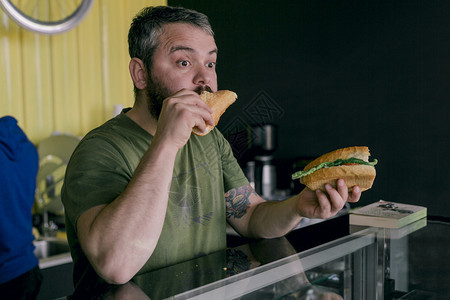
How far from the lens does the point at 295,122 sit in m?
2.80

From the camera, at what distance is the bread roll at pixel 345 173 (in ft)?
3.39

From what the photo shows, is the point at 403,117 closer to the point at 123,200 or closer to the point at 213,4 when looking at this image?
the point at 213,4

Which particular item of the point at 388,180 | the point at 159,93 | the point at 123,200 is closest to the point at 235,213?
the point at 159,93

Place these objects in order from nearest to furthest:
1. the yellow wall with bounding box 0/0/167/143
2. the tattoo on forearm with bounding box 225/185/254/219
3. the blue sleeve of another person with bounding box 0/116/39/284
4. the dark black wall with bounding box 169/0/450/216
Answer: the tattoo on forearm with bounding box 225/185/254/219, the blue sleeve of another person with bounding box 0/116/39/284, the dark black wall with bounding box 169/0/450/216, the yellow wall with bounding box 0/0/167/143

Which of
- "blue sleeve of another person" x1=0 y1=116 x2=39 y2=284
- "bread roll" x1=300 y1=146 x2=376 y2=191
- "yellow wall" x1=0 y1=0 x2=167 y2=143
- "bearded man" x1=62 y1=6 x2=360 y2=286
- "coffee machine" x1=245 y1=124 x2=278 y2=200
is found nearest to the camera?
"bearded man" x1=62 y1=6 x2=360 y2=286

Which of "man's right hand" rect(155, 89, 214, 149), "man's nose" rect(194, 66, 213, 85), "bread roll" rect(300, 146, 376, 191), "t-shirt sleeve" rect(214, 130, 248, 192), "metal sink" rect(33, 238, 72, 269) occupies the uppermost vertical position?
"man's nose" rect(194, 66, 213, 85)

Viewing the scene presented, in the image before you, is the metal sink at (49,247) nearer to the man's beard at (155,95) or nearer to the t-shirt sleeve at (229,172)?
the t-shirt sleeve at (229,172)

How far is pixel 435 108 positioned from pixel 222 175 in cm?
138

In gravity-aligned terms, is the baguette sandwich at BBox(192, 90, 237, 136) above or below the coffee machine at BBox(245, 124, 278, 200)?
above

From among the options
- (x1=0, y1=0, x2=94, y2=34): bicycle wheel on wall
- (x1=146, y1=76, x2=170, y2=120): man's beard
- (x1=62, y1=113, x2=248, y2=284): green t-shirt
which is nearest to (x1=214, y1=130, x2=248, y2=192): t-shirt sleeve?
(x1=62, y1=113, x2=248, y2=284): green t-shirt

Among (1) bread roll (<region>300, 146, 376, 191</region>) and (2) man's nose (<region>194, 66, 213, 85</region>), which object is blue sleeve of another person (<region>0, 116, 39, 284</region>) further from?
(1) bread roll (<region>300, 146, 376, 191</region>)

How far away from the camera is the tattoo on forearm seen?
4.68 feet

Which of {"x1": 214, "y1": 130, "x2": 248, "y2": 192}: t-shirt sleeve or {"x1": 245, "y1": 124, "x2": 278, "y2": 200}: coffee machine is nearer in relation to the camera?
{"x1": 214, "y1": 130, "x2": 248, "y2": 192}: t-shirt sleeve

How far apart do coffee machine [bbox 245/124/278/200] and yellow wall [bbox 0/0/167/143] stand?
41.8 inches
